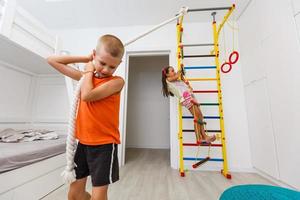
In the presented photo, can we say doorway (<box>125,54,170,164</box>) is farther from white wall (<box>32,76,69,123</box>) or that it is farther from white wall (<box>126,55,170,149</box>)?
white wall (<box>32,76,69,123</box>)

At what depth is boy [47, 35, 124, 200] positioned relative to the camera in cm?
65

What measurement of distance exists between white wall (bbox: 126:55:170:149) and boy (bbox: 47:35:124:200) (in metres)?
2.76

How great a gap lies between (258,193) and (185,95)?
3.69ft

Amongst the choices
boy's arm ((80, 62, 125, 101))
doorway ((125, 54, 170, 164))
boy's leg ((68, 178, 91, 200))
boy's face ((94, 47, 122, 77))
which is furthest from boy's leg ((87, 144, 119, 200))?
doorway ((125, 54, 170, 164))

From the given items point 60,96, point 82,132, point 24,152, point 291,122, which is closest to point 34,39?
point 60,96

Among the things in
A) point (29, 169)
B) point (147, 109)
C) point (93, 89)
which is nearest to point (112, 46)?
point (93, 89)

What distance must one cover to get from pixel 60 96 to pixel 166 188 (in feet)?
6.49

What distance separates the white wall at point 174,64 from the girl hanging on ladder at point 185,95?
0.37 m

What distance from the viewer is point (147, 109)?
3.56 m

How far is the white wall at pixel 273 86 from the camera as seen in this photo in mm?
1295

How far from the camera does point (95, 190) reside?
639mm

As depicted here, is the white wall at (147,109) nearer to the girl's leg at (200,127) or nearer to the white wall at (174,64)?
the white wall at (174,64)

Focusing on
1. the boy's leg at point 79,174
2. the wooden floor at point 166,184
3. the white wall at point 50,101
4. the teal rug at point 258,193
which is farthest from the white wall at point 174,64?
the boy's leg at point 79,174

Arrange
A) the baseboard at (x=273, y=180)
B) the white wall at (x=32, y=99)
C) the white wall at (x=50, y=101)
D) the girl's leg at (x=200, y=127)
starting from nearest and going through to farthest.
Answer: the baseboard at (x=273, y=180) → the girl's leg at (x=200, y=127) → the white wall at (x=32, y=99) → the white wall at (x=50, y=101)
